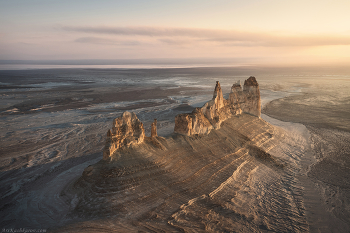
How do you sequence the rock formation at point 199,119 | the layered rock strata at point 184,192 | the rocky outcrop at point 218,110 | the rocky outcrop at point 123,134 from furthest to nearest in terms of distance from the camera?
the rocky outcrop at point 218,110, the rock formation at point 199,119, the rocky outcrop at point 123,134, the layered rock strata at point 184,192

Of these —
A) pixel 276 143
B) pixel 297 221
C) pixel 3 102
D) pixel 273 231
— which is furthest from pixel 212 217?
pixel 3 102

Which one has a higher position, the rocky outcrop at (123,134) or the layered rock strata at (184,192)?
the rocky outcrop at (123,134)

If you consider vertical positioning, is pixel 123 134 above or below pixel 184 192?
above

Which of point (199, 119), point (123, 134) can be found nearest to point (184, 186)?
point (123, 134)

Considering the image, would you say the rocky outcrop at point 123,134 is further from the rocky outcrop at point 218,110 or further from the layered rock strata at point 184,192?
the rocky outcrop at point 218,110

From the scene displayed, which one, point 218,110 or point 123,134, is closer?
point 123,134

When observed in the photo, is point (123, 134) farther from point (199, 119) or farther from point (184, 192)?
point (199, 119)

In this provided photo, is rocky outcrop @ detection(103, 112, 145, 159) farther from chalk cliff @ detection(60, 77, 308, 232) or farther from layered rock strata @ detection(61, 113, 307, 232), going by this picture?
layered rock strata @ detection(61, 113, 307, 232)

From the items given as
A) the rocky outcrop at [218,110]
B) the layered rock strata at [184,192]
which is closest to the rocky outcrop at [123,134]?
the layered rock strata at [184,192]
